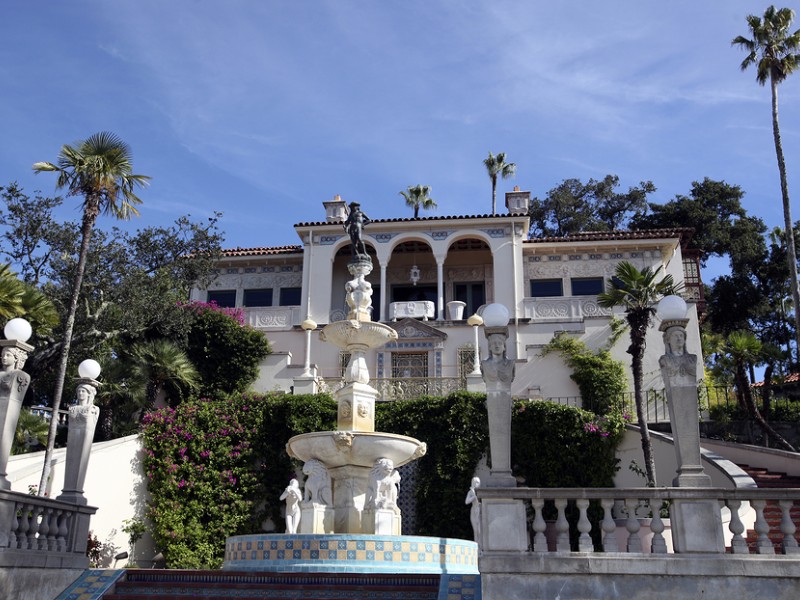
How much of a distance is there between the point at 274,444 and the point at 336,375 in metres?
6.36

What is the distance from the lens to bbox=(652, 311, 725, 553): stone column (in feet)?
26.6

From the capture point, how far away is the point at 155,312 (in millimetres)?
24484

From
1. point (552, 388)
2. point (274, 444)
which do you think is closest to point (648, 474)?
point (552, 388)

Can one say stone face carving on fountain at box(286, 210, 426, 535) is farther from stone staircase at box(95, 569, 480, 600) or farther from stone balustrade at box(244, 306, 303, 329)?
stone balustrade at box(244, 306, 303, 329)

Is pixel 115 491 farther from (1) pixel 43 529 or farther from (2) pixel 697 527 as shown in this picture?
(2) pixel 697 527

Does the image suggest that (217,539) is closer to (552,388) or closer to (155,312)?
(155,312)

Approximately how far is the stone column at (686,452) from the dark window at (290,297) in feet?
83.0

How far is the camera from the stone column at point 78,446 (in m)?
11.3

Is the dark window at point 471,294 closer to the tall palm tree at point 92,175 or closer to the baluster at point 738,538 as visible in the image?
the tall palm tree at point 92,175

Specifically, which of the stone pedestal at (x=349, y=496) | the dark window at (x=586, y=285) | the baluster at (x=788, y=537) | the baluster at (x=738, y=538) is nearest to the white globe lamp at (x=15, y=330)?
the stone pedestal at (x=349, y=496)

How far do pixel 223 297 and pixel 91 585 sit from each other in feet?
78.4

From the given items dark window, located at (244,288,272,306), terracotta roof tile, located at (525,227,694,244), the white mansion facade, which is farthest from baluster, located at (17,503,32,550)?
terracotta roof tile, located at (525,227,694,244)

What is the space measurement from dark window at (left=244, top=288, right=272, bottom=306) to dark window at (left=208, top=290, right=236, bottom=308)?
58 centimetres

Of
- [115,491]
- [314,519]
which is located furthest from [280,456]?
[314,519]
